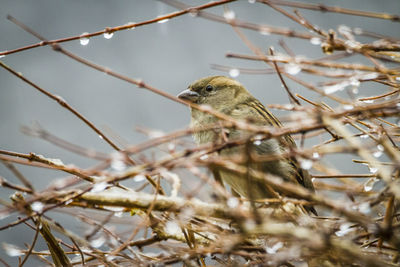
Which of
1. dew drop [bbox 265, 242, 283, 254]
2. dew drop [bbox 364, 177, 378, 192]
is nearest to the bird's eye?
dew drop [bbox 364, 177, 378, 192]

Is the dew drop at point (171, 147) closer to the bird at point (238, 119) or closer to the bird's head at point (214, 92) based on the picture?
the bird at point (238, 119)

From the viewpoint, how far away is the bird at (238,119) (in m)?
1.83

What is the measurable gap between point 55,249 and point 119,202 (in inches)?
11.5

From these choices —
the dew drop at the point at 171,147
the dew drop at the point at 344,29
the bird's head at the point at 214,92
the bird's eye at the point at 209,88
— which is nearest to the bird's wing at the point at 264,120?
the bird's head at the point at 214,92

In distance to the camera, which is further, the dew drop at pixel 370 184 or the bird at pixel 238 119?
the bird at pixel 238 119

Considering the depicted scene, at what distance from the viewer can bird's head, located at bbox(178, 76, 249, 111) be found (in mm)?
2379

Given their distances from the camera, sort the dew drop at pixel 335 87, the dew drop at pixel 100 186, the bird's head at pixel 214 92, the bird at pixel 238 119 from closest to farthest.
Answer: the dew drop at pixel 100 186 < the dew drop at pixel 335 87 < the bird at pixel 238 119 < the bird's head at pixel 214 92

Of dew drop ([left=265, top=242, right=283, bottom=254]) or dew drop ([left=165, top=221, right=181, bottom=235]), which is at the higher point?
dew drop ([left=165, top=221, right=181, bottom=235])

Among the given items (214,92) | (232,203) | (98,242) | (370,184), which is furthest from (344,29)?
(214,92)

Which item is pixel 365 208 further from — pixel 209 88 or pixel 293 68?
pixel 209 88

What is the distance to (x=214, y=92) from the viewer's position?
2.43m

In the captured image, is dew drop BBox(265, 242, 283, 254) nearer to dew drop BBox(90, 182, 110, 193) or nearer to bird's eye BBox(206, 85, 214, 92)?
dew drop BBox(90, 182, 110, 193)

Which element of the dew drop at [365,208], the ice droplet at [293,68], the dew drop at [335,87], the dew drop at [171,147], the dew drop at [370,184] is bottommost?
the dew drop at [370,184]

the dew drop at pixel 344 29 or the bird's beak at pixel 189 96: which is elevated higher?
the bird's beak at pixel 189 96
